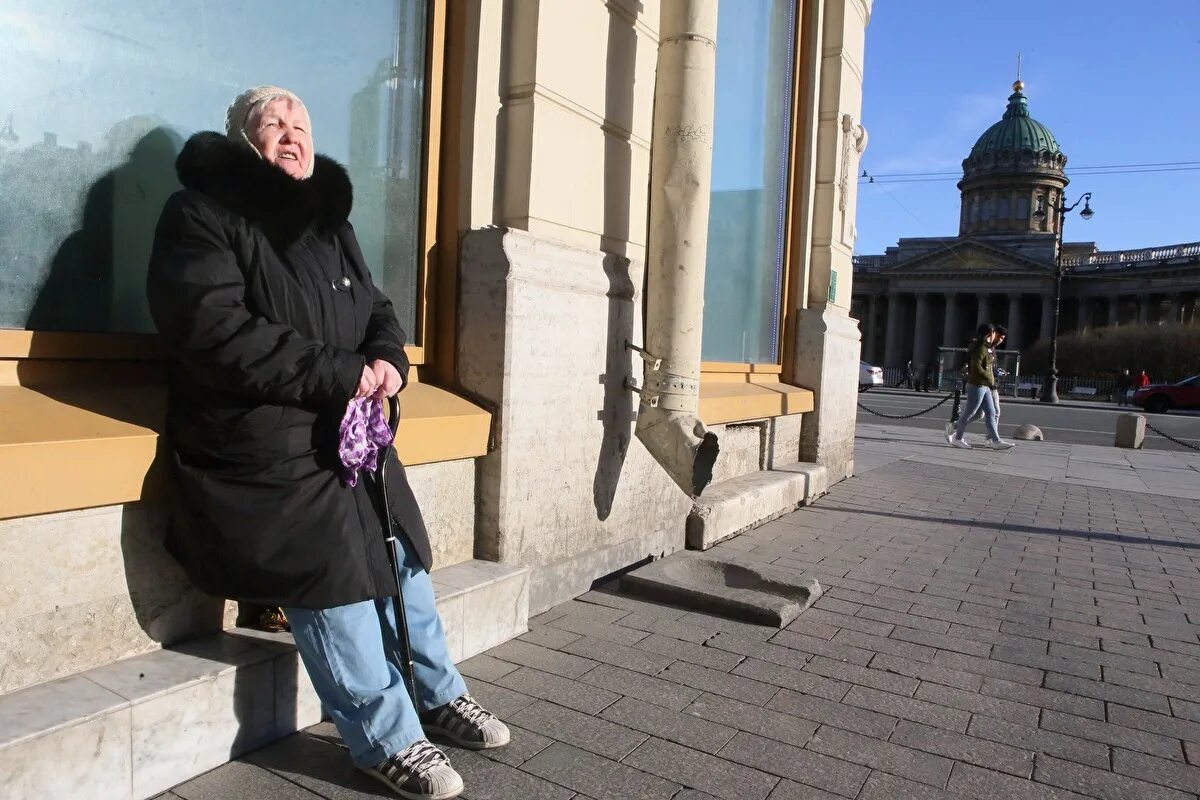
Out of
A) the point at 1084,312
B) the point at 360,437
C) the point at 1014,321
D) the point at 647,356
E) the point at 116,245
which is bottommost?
the point at 360,437

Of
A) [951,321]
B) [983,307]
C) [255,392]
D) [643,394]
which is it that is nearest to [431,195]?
[643,394]

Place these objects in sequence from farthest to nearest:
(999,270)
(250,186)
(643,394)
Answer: (999,270), (643,394), (250,186)

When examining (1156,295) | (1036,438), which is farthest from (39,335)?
(1156,295)

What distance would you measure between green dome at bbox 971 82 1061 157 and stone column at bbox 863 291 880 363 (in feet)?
55.8

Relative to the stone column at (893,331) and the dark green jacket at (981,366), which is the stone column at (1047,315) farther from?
the dark green jacket at (981,366)

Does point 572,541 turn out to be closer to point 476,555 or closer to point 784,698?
point 476,555

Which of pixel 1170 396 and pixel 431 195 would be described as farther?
pixel 1170 396

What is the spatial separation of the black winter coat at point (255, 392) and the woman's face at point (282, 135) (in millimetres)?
79

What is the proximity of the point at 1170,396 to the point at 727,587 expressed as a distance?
3524 cm

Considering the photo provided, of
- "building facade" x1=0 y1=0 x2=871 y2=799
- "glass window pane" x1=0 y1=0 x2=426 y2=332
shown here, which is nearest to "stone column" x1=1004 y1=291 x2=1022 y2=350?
"building facade" x1=0 y1=0 x2=871 y2=799

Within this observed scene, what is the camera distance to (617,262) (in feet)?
14.6

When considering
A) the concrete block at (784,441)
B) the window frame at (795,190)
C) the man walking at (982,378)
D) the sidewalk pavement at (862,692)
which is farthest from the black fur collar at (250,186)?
the man walking at (982,378)

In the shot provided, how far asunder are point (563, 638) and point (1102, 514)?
5712 millimetres

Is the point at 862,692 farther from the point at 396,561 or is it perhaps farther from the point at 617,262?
the point at 617,262
